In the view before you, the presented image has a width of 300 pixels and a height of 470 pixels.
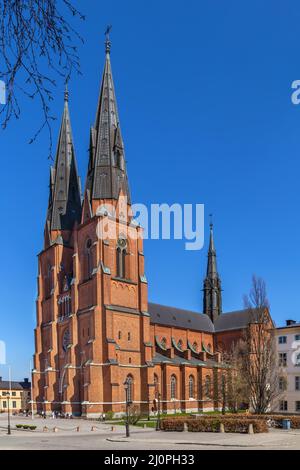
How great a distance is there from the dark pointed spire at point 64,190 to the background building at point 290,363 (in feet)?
118

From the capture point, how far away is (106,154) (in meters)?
79.5

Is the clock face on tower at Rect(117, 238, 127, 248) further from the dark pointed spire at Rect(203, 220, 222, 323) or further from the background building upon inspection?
the dark pointed spire at Rect(203, 220, 222, 323)

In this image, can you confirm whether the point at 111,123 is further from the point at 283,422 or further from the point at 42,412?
the point at 283,422

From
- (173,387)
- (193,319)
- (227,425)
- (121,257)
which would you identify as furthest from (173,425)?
(193,319)

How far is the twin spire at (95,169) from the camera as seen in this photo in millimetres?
78750

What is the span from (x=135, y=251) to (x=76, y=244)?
8.68m

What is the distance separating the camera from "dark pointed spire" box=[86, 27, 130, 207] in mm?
78312

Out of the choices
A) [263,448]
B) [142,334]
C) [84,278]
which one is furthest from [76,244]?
[263,448]

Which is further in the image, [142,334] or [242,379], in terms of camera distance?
[142,334]

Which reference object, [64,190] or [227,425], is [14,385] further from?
[227,425]

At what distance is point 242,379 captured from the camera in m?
62.9

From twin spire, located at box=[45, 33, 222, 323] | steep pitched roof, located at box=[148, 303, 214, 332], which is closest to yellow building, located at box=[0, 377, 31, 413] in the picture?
steep pitched roof, located at box=[148, 303, 214, 332]

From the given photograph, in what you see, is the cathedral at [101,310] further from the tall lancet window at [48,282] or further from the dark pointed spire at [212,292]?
the dark pointed spire at [212,292]

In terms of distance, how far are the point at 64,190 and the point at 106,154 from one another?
473 inches
